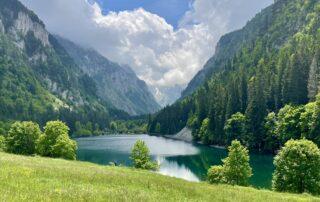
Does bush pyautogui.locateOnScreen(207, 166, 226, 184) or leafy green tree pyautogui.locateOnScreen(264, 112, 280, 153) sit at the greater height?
leafy green tree pyautogui.locateOnScreen(264, 112, 280, 153)

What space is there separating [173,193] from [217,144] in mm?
172371

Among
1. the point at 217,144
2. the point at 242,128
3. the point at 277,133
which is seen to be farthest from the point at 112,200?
the point at 217,144

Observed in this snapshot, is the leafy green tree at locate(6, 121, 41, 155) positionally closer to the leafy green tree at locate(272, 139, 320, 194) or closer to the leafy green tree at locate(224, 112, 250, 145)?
the leafy green tree at locate(272, 139, 320, 194)

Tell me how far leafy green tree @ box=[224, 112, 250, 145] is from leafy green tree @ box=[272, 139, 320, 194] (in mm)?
111462

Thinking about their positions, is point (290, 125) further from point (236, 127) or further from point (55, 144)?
point (55, 144)

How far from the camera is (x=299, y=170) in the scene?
195 ft

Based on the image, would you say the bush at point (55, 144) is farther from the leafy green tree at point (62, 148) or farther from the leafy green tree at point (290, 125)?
the leafy green tree at point (290, 125)

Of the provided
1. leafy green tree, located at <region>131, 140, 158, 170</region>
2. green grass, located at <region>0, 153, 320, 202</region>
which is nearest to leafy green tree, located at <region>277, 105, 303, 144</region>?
leafy green tree, located at <region>131, 140, 158, 170</region>

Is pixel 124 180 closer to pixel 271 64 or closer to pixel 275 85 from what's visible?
pixel 275 85

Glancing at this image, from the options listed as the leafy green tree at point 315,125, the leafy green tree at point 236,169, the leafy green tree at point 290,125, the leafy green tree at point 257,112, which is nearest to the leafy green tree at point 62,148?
the leafy green tree at point 236,169

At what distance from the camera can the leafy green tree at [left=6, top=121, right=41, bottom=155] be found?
324 feet

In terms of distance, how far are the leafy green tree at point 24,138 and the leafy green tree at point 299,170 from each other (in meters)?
62.1

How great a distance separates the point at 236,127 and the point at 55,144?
105 meters

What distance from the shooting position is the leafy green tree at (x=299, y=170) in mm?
58688
